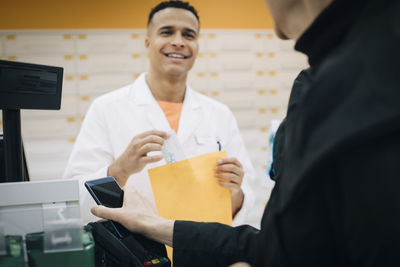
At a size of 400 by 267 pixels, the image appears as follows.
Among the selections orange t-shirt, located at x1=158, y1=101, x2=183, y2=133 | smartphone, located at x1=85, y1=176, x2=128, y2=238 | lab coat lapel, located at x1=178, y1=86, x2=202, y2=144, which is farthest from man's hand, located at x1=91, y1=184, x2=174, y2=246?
orange t-shirt, located at x1=158, y1=101, x2=183, y2=133

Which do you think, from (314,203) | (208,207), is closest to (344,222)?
(314,203)

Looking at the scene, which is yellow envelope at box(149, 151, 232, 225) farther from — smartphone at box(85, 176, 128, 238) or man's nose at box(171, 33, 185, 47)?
man's nose at box(171, 33, 185, 47)

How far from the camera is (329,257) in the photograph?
0.43 metres

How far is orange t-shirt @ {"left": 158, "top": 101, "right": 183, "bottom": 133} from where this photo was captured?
6.39ft

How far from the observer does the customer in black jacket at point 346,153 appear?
1.22 feet

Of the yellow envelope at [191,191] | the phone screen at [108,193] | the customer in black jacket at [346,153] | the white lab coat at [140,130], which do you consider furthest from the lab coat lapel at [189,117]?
the customer in black jacket at [346,153]

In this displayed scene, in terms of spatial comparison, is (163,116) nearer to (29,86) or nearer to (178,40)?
(178,40)

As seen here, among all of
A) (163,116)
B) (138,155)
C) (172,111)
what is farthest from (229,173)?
(172,111)

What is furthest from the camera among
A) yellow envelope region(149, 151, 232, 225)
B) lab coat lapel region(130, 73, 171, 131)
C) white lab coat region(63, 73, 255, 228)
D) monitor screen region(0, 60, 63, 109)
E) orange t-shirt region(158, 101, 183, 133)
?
orange t-shirt region(158, 101, 183, 133)

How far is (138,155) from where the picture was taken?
140 centimetres

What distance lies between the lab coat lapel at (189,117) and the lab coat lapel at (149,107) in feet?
0.28

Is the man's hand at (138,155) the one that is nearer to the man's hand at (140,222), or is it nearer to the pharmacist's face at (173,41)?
the man's hand at (140,222)

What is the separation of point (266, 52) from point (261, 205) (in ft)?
5.62

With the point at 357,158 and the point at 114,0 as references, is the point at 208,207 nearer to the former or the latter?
the point at 357,158
